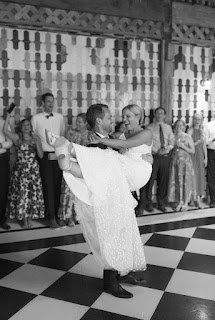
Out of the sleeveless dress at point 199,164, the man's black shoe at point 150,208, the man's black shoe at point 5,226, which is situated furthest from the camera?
the sleeveless dress at point 199,164

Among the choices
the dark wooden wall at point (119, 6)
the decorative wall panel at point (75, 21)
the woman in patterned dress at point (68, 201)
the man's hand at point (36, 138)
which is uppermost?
the dark wooden wall at point (119, 6)

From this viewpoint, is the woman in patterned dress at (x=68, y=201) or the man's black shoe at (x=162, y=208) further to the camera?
the man's black shoe at (x=162, y=208)

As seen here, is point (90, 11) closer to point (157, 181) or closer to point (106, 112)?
point (157, 181)

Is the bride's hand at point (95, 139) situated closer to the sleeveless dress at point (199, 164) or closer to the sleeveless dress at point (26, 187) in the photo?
the sleeveless dress at point (26, 187)

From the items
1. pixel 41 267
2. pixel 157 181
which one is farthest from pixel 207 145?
pixel 41 267

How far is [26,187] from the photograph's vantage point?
523 cm

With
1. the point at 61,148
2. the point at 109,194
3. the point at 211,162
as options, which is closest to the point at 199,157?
the point at 211,162

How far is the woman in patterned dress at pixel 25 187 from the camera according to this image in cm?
521

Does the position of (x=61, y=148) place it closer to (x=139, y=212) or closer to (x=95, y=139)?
(x=95, y=139)

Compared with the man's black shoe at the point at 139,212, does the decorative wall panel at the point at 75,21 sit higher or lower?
higher

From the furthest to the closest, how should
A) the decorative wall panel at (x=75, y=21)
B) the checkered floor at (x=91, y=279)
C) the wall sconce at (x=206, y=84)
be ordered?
the wall sconce at (x=206, y=84) < the decorative wall panel at (x=75, y=21) < the checkered floor at (x=91, y=279)

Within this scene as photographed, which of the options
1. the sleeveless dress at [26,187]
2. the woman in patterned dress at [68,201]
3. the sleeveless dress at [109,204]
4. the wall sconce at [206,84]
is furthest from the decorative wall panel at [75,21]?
the sleeveless dress at [109,204]

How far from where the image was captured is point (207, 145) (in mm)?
6941

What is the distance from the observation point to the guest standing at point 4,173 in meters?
5.23
